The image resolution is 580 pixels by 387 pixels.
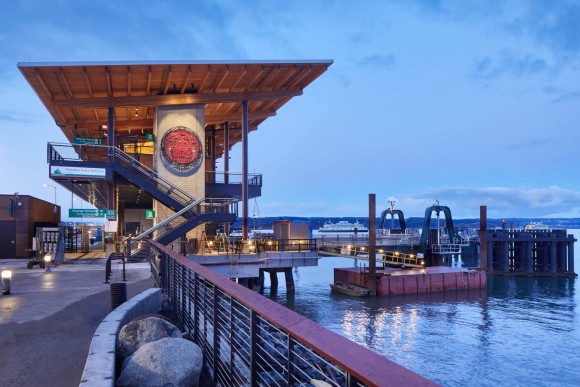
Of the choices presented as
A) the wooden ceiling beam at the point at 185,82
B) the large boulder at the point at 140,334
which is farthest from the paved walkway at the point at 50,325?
the wooden ceiling beam at the point at 185,82

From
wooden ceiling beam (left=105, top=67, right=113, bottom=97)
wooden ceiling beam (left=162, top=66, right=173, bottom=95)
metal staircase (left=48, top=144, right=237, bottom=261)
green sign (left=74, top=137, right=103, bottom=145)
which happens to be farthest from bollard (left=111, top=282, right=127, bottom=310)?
green sign (left=74, top=137, right=103, bottom=145)

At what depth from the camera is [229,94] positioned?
121ft

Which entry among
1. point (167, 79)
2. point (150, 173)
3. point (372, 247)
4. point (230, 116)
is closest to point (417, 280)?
point (372, 247)

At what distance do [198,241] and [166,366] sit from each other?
29193mm

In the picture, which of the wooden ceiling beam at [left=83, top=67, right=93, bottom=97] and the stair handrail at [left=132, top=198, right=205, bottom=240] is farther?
the stair handrail at [left=132, top=198, right=205, bottom=240]

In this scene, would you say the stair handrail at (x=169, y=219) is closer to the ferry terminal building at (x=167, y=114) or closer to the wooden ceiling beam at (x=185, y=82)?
the ferry terminal building at (x=167, y=114)

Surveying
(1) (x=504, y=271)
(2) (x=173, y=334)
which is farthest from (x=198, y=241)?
(1) (x=504, y=271)

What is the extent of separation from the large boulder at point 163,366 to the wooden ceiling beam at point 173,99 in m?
31.2

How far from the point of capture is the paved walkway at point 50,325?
672 centimetres

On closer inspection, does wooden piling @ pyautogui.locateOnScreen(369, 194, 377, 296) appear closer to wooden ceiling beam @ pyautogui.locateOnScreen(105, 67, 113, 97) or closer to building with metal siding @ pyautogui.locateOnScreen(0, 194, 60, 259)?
wooden ceiling beam @ pyautogui.locateOnScreen(105, 67, 113, 97)

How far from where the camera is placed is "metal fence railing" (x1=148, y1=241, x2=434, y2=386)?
249 cm

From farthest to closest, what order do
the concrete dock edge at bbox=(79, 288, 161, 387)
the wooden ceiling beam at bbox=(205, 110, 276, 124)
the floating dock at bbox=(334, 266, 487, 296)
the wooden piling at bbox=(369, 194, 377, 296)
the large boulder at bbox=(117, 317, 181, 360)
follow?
1. the wooden ceiling beam at bbox=(205, 110, 276, 124)
2. the floating dock at bbox=(334, 266, 487, 296)
3. the wooden piling at bbox=(369, 194, 377, 296)
4. the large boulder at bbox=(117, 317, 181, 360)
5. the concrete dock edge at bbox=(79, 288, 161, 387)

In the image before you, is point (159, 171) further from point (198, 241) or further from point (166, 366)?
point (166, 366)

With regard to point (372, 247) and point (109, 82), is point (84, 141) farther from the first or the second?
point (372, 247)
